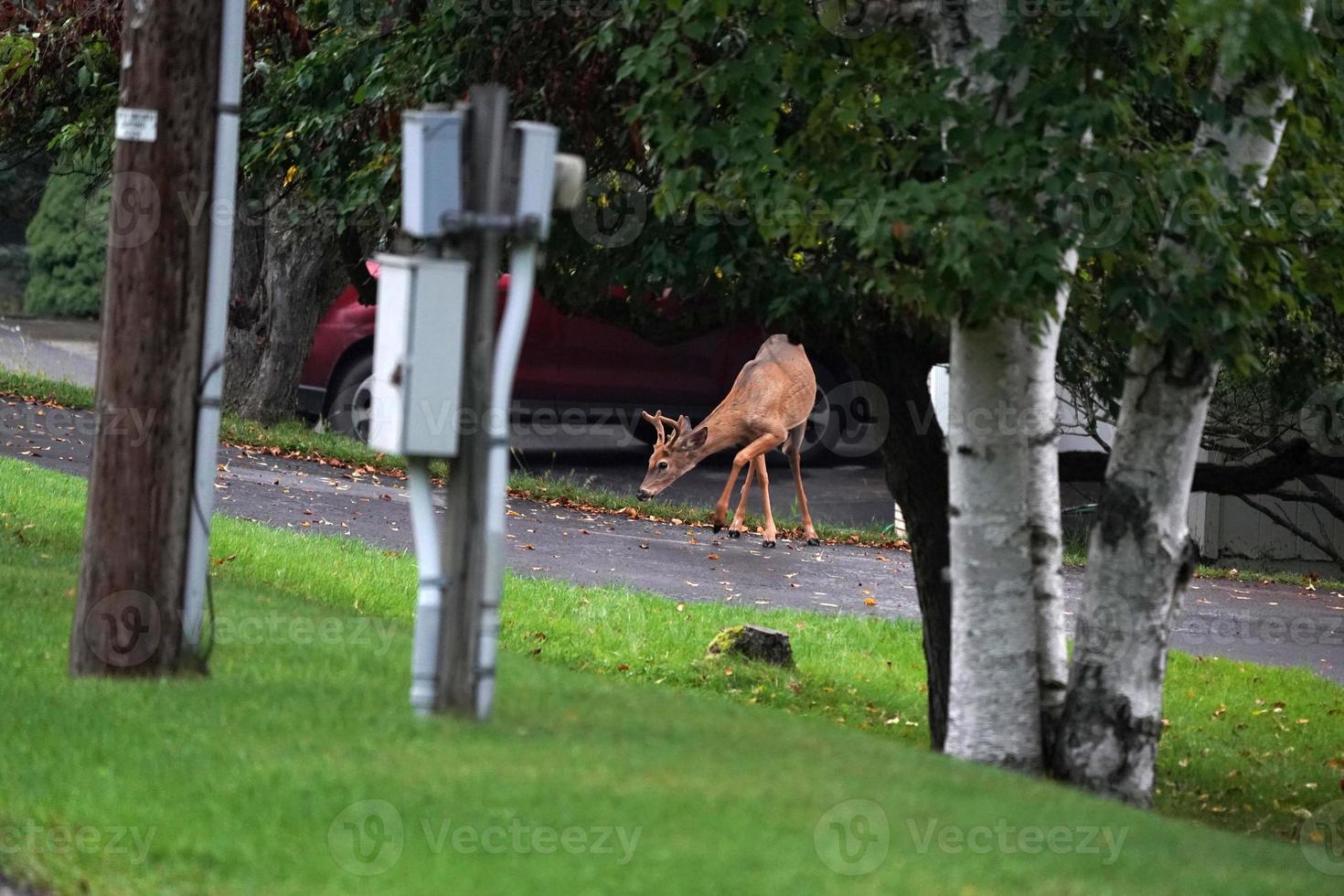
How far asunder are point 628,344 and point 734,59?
39.8ft

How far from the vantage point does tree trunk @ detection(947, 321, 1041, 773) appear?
7.58 m

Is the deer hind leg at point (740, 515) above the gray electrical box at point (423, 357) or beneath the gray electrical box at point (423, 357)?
beneath

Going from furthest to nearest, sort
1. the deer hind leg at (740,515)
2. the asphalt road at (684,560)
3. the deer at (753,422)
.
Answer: the deer at (753,422) < the deer hind leg at (740,515) < the asphalt road at (684,560)

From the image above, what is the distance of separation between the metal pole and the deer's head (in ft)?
29.2

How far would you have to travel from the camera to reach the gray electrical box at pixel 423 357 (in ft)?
18.7

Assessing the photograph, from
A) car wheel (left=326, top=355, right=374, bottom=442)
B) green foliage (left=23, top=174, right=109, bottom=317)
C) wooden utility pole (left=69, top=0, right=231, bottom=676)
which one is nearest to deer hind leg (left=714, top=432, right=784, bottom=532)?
car wheel (left=326, top=355, right=374, bottom=442)

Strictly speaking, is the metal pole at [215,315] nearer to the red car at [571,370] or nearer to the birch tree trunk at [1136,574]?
the birch tree trunk at [1136,574]

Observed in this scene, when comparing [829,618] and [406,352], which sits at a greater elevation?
[406,352]

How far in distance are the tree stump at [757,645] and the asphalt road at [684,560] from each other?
1482 millimetres

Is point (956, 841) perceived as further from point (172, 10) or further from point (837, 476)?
point (837, 476)

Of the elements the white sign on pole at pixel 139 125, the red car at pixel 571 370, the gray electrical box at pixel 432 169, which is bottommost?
the red car at pixel 571 370

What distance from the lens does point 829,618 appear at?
12305 mm

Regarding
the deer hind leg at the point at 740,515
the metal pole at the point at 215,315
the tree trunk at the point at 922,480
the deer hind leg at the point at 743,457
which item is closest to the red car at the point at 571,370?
the deer hind leg at the point at 743,457

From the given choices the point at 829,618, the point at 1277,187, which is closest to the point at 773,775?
the point at 1277,187
